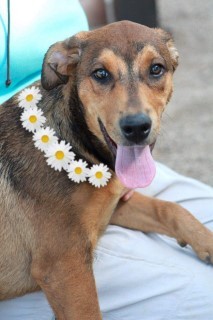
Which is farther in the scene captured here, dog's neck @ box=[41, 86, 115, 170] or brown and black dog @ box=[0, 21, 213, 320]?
dog's neck @ box=[41, 86, 115, 170]

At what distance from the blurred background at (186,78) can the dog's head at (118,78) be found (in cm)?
141

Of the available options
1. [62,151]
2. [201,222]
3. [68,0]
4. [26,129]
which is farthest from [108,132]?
[68,0]

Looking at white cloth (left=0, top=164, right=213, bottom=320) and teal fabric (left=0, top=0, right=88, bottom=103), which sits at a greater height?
teal fabric (left=0, top=0, right=88, bottom=103)

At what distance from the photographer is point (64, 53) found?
2.64 m

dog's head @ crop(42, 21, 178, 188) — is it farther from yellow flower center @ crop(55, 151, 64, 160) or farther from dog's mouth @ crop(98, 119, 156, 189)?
yellow flower center @ crop(55, 151, 64, 160)

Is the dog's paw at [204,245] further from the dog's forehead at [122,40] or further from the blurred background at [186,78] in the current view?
the blurred background at [186,78]

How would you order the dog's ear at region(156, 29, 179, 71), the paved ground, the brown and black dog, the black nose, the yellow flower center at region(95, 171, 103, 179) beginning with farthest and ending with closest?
the paved ground → the dog's ear at region(156, 29, 179, 71) → the yellow flower center at region(95, 171, 103, 179) → the brown and black dog → the black nose

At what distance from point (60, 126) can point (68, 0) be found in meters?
0.94

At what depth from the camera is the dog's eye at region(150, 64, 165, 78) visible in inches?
101

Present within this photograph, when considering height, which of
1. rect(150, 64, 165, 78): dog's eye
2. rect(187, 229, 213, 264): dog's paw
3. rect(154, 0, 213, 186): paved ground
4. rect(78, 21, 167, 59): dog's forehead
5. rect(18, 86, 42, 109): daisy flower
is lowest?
rect(154, 0, 213, 186): paved ground

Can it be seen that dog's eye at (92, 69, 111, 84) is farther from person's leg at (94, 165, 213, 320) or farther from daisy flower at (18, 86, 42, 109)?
person's leg at (94, 165, 213, 320)

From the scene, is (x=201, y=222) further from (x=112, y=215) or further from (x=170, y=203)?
(x=112, y=215)

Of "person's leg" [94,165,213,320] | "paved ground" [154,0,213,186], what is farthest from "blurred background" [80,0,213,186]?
"person's leg" [94,165,213,320]

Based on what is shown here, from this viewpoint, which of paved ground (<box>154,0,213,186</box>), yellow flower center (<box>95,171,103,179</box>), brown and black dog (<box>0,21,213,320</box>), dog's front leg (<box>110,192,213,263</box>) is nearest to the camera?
brown and black dog (<box>0,21,213,320</box>)
